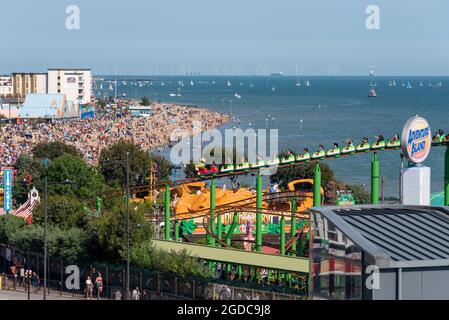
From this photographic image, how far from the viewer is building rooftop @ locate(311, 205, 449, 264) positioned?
15078 mm

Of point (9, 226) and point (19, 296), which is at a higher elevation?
point (9, 226)

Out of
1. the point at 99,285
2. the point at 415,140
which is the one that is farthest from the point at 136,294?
the point at 415,140

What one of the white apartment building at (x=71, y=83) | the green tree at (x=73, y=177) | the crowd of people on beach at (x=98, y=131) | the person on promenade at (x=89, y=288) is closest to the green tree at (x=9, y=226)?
the person on promenade at (x=89, y=288)

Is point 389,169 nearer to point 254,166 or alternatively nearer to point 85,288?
point 254,166

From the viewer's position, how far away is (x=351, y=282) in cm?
1514

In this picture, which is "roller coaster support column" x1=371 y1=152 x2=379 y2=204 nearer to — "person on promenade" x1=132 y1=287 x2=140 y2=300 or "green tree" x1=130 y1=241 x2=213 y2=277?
"green tree" x1=130 y1=241 x2=213 y2=277

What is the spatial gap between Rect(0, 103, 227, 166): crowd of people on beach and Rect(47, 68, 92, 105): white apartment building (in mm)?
22609

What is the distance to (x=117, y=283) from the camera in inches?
1163

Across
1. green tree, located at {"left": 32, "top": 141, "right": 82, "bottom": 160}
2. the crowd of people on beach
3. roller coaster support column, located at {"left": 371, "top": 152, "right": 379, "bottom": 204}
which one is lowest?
the crowd of people on beach

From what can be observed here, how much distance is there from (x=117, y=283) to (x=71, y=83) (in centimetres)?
14629

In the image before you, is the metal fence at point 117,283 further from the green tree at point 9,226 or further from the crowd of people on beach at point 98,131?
the crowd of people on beach at point 98,131

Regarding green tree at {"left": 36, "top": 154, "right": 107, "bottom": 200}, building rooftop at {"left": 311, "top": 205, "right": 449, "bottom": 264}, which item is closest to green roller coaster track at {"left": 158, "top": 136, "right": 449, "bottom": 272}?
green tree at {"left": 36, "top": 154, "right": 107, "bottom": 200}

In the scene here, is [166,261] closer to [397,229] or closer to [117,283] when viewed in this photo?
[117,283]
